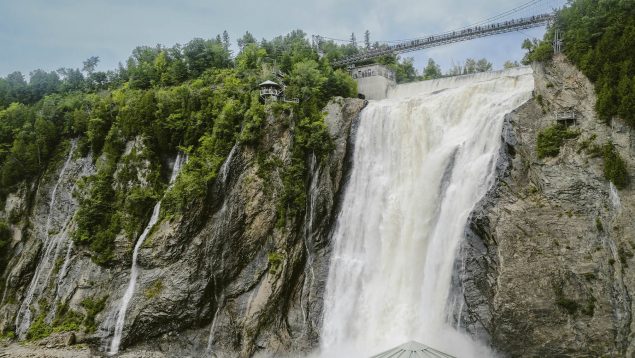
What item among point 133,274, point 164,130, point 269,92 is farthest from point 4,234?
point 269,92

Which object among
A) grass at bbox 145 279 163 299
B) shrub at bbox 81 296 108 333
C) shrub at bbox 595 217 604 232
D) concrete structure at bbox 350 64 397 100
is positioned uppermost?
concrete structure at bbox 350 64 397 100

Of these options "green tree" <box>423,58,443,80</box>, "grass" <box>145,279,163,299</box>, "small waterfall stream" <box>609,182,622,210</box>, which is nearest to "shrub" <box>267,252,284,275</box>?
"grass" <box>145,279,163,299</box>

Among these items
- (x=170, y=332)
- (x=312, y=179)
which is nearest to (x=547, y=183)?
(x=312, y=179)

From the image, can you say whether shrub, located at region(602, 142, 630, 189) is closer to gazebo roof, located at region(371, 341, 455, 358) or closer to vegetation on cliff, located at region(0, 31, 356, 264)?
gazebo roof, located at region(371, 341, 455, 358)

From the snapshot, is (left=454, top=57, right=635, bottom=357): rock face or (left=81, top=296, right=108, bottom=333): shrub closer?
(left=454, top=57, right=635, bottom=357): rock face

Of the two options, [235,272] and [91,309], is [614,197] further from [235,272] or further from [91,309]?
[91,309]

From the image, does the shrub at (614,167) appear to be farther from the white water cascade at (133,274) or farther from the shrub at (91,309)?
the shrub at (91,309)
